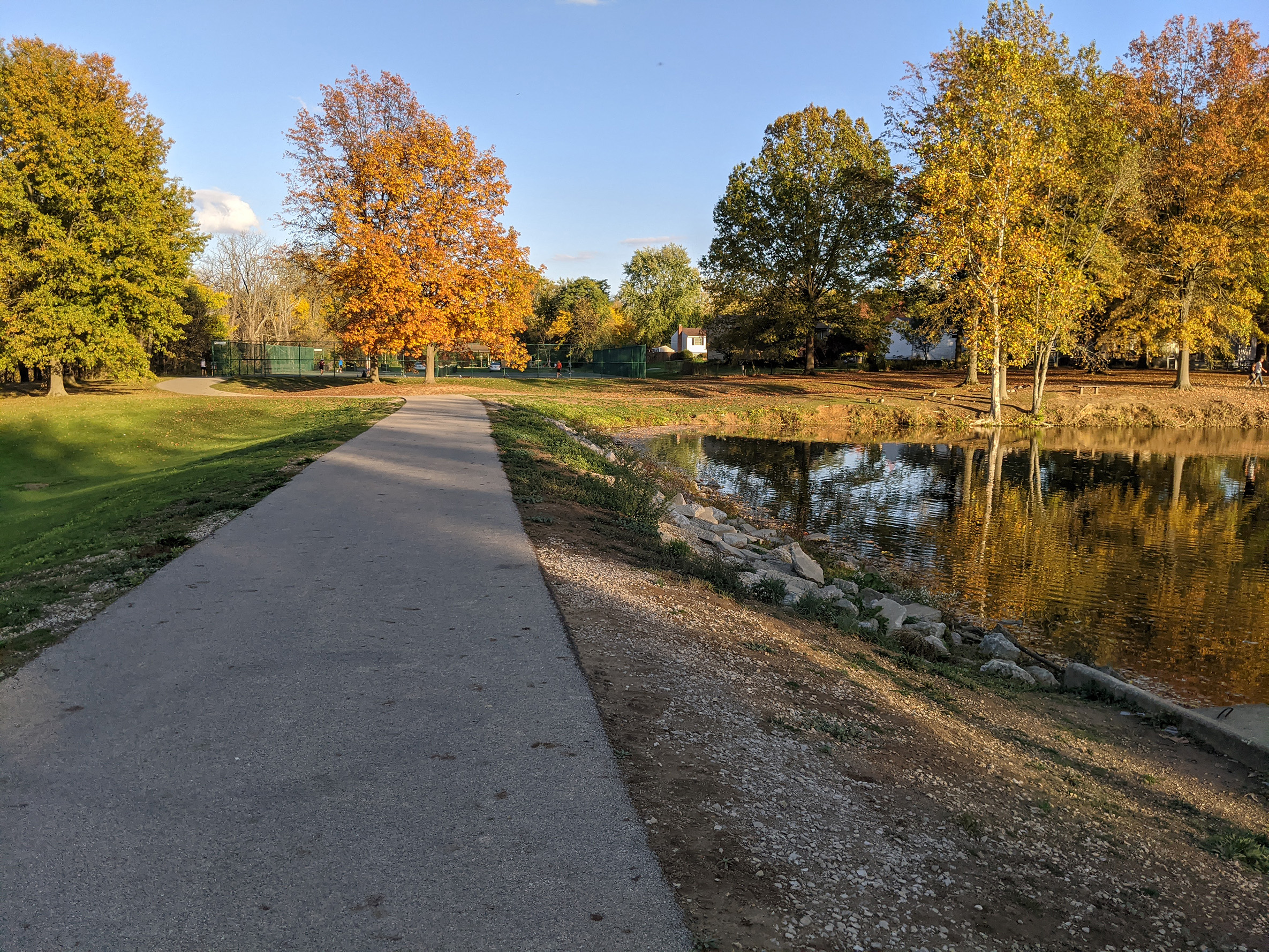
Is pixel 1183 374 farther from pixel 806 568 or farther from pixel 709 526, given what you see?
pixel 806 568

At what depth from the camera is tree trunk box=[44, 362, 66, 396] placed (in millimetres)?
33469

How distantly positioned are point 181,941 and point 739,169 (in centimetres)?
5116

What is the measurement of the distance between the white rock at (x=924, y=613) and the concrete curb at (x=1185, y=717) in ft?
5.76

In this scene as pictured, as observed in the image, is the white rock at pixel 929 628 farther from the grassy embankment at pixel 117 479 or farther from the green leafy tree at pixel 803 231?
the green leafy tree at pixel 803 231

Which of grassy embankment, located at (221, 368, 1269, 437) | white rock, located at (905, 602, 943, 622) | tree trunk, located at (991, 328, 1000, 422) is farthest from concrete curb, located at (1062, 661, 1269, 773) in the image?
tree trunk, located at (991, 328, 1000, 422)

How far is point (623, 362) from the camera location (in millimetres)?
58781

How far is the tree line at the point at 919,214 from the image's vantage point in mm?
30844

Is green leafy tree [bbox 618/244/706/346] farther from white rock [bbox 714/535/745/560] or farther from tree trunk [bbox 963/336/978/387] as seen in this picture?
white rock [bbox 714/535/745/560]

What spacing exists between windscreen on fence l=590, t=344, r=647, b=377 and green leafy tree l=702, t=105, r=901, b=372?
9.89 metres

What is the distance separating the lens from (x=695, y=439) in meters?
30.4

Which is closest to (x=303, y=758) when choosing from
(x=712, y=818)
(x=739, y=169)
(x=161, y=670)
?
(x=161, y=670)

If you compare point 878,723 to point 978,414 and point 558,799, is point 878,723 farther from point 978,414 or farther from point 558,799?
point 978,414

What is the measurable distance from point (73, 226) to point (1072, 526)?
38.1 metres

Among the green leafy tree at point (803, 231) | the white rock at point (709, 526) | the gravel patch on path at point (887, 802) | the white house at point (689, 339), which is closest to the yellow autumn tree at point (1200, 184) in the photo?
the green leafy tree at point (803, 231)
